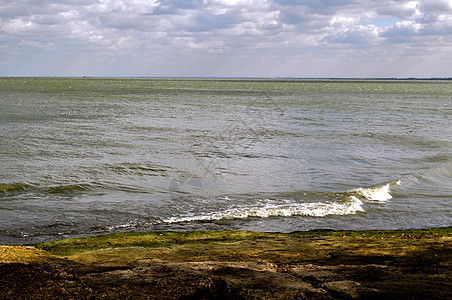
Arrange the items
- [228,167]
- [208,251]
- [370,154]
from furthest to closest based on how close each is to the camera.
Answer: [370,154] → [228,167] → [208,251]

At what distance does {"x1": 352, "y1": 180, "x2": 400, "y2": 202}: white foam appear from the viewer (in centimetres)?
1498

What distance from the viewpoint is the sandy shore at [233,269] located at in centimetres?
556

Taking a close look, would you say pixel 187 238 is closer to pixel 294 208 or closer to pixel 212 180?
pixel 294 208

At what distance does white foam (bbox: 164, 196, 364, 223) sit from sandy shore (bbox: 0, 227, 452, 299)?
284 cm

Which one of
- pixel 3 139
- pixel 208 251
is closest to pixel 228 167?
pixel 208 251

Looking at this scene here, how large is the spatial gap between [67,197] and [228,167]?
7.28 meters

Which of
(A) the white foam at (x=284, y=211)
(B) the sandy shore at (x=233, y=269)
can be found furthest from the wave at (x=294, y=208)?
(B) the sandy shore at (x=233, y=269)

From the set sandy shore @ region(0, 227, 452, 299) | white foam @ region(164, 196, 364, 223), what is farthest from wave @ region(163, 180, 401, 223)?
sandy shore @ region(0, 227, 452, 299)

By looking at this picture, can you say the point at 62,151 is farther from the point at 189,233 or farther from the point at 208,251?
the point at 208,251

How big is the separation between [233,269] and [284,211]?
6.77 metres

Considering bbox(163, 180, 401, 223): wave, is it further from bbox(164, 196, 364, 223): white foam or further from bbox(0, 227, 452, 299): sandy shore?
bbox(0, 227, 452, 299): sandy shore

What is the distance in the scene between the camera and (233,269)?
6496 millimetres

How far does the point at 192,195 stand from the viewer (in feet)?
49.0

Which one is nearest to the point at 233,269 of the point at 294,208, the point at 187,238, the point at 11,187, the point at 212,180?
the point at 187,238
